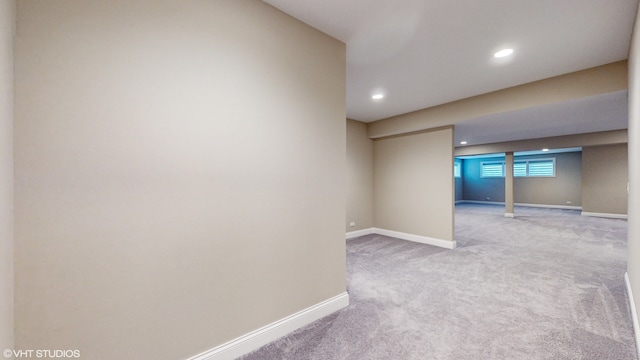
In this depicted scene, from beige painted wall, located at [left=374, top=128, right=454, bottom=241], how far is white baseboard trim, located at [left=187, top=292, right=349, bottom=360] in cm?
302

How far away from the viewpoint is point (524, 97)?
11.0 ft

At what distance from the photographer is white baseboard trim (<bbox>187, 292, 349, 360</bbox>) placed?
1642mm

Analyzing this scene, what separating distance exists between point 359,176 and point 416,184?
3.93ft

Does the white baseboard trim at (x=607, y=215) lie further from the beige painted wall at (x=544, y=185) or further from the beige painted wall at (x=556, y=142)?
the beige painted wall at (x=556, y=142)

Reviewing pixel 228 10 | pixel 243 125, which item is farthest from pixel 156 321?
pixel 228 10

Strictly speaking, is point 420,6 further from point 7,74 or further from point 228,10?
point 7,74

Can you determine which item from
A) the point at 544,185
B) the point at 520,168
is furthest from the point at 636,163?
the point at 520,168

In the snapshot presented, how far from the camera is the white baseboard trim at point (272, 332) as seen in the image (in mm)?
1642

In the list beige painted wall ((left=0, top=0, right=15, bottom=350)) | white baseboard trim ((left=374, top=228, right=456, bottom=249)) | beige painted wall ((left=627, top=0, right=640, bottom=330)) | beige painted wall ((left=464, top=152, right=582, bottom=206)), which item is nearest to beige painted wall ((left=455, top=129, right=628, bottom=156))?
beige painted wall ((left=464, top=152, right=582, bottom=206))

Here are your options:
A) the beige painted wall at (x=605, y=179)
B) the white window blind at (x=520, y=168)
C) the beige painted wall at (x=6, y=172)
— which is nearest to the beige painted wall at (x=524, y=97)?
the beige painted wall at (x=6, y=172)

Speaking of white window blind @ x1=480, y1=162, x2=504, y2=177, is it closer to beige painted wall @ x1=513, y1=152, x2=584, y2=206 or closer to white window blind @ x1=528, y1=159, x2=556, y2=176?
beige painted wall @ x1=513, y1=152, x2=584, y2=206

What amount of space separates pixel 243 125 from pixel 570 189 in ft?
44.4

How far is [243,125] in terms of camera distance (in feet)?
5.76

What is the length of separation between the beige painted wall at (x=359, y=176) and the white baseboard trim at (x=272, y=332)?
9.57ft
